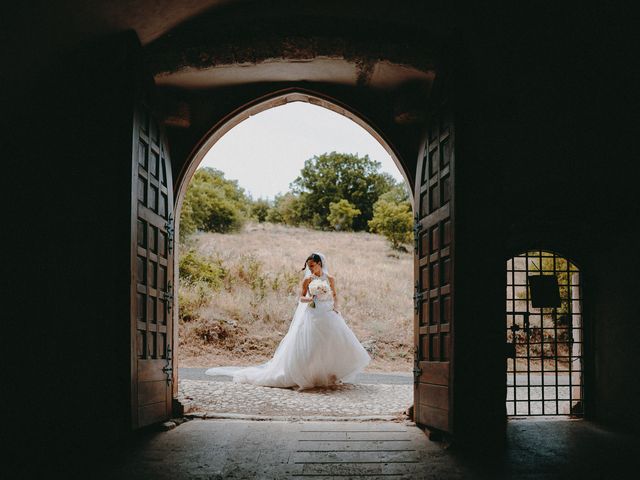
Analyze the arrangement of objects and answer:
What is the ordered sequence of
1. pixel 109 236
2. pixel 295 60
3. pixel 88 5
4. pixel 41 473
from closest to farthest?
1. pixel 41 473
2. pixel 88 5
3. pixel 109 236
4. pixel 295 60

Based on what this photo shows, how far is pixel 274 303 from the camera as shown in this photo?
1535 centimetres

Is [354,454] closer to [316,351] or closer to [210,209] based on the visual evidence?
[316,351]

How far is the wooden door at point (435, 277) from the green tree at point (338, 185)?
2686cm

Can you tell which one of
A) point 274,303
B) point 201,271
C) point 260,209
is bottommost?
point 274,303

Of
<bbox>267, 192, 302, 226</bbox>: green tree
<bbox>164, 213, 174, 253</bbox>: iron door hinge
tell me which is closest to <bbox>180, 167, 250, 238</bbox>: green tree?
<bbox>267, 192, 302, 226</bbox>: green tree

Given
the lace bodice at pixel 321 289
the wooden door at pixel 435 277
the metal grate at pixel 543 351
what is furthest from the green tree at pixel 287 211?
the wooden door at pixel 435 277

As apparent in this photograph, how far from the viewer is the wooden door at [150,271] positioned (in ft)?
16.4

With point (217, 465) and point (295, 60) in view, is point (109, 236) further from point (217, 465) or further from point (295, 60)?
point (295, 60)

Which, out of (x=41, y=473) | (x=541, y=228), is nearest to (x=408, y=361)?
(x=541, y=228)

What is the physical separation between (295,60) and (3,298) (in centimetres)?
363

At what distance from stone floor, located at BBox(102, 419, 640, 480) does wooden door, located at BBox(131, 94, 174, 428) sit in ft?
1.45

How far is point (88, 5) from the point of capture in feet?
14.3

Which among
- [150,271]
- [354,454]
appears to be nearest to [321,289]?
[150,271]

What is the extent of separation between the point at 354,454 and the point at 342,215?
26.8 meters
